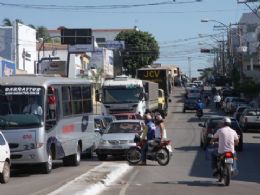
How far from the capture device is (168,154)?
2489cm

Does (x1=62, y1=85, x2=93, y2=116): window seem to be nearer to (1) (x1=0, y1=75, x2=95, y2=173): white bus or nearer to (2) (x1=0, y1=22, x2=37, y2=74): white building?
(1) (x1=0, y1=75, x2=95, y2=173): white bus

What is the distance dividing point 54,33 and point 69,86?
137755mm

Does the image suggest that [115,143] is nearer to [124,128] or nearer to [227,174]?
[124,128]

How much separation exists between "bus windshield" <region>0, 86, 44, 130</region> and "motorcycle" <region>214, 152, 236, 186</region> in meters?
6.28

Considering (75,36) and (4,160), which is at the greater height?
(75,36)

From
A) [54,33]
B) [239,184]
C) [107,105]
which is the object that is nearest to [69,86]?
[239,184]

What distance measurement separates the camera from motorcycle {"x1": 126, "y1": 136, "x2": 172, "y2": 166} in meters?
24.8

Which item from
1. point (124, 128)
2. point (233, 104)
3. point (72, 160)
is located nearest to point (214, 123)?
point (124, 128)

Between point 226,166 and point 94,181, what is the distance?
3419 mm

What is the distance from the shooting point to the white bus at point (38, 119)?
21422mm

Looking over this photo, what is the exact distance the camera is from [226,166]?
1755cm

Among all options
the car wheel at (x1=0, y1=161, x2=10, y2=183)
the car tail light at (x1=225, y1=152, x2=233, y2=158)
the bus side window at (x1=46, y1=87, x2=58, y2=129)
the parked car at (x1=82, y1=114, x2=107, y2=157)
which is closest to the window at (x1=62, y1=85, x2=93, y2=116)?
the parked car at (x1=82, y1=114, x2=107, y2=157)

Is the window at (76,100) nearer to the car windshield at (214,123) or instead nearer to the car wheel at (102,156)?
the car wheel at (102,156)

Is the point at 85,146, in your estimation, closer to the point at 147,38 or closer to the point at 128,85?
the point at 128,85
